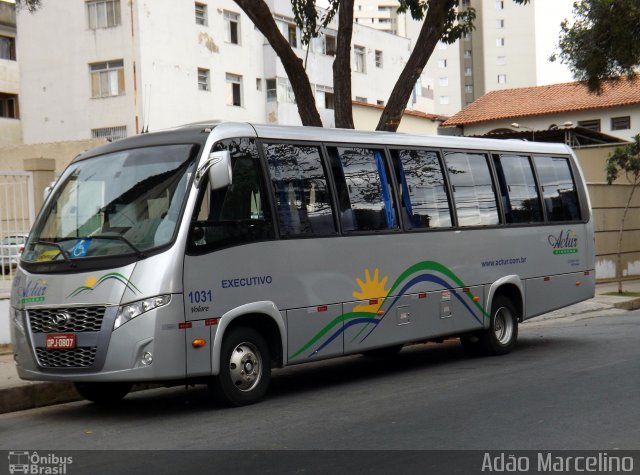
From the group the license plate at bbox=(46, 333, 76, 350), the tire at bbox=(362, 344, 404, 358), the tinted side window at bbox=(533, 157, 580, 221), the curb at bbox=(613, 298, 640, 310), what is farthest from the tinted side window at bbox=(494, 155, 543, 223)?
the curb at bbox=(613, 298, 640, 310)

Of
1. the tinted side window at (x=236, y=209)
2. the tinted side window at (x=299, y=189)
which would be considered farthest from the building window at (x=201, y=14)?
the tinted side window at (x=236, y=209)

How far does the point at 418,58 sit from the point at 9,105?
34.6m

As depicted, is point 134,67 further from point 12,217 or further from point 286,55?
point 12,217

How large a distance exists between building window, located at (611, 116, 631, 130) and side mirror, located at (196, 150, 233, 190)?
42.4m

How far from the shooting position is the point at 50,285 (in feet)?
30.3

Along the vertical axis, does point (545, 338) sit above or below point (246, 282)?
below

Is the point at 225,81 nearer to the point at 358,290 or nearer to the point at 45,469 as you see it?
the point at 358,290

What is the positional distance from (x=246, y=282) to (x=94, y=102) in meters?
33.7

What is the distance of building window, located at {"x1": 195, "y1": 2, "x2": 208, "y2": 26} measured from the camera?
142ft

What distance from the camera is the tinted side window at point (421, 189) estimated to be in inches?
468

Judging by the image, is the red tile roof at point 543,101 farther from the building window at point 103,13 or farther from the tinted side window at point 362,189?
the tinted side window at point 362,189

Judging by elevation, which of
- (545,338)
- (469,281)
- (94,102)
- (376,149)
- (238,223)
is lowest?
(545,338)

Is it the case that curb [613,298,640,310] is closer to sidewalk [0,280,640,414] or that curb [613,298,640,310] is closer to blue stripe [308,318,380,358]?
blue stripe [308,318,380,358]

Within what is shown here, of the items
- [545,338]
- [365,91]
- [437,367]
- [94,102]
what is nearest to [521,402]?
[437,367]
